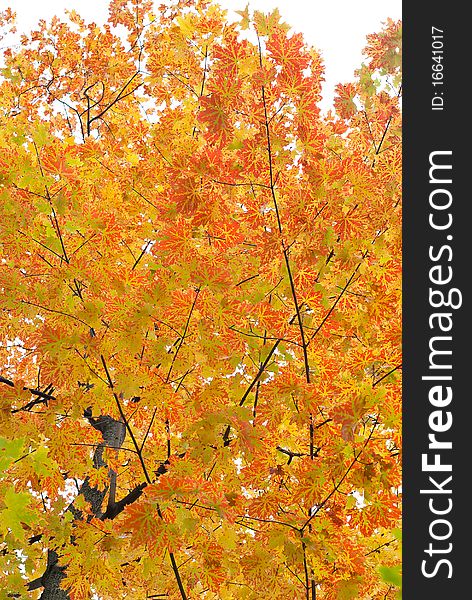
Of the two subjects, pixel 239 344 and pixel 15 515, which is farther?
pixel 239 344

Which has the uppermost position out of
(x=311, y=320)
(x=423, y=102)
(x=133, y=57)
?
(x=133, y=57)

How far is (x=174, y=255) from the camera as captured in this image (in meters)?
2.43

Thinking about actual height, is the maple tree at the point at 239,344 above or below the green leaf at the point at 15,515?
above

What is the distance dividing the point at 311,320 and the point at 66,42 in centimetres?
478

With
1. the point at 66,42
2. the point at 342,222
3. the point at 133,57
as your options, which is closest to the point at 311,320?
the point at 342,222

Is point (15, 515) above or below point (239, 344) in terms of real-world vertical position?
below

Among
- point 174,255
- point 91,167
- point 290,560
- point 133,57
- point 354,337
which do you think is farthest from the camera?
point 133,57

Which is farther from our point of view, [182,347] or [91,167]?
[91,167]

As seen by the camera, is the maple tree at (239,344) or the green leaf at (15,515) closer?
the green leaf at (15,515)

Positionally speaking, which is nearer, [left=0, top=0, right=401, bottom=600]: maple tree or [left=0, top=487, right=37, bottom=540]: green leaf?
[left=0, top=487, right=37, bottom=540]: green leaf

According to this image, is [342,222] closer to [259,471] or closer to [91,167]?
[259,471]

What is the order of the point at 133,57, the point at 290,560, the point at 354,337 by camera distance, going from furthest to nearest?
1. the point at 133,57
2. the point at 354,337
3. the point at 290,560

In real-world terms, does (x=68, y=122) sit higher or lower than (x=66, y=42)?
lower

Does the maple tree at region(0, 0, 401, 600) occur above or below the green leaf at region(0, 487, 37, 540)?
above
